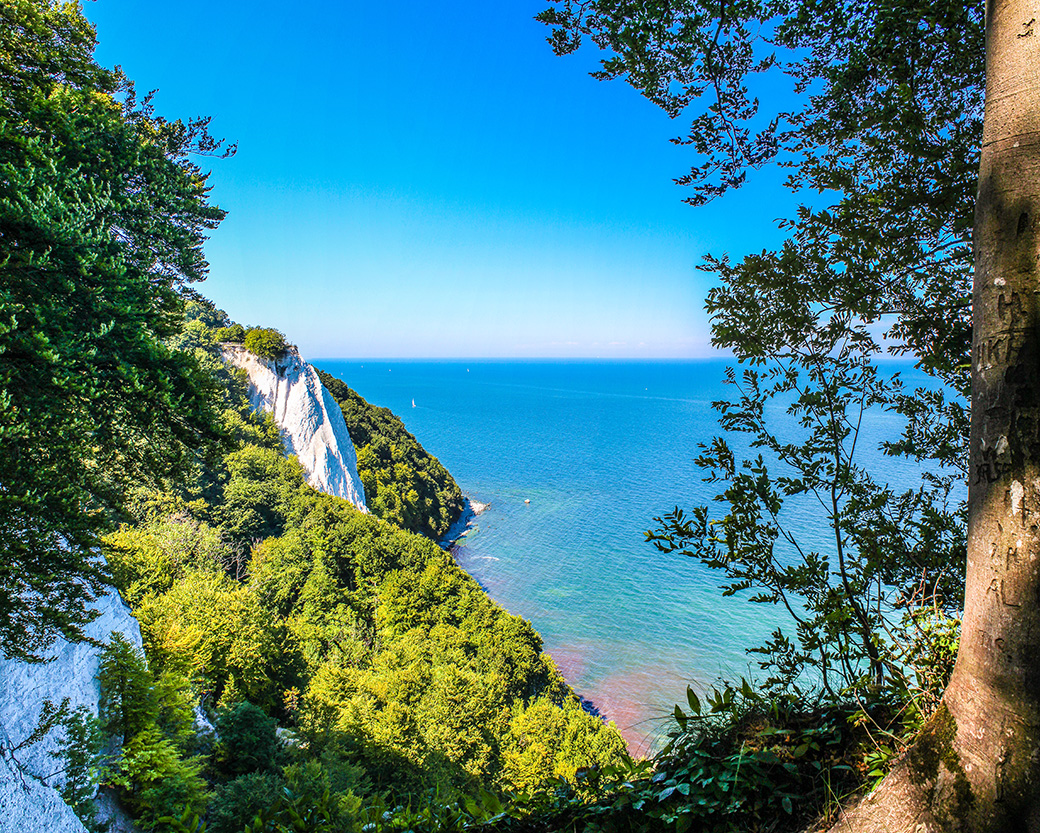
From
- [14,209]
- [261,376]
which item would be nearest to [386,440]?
[261,376]

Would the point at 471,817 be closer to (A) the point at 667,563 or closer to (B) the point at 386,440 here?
(A) the point at 667,563

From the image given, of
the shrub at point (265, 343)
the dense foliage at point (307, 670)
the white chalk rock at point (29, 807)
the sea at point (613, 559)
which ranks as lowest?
the sea at point (613, 559)

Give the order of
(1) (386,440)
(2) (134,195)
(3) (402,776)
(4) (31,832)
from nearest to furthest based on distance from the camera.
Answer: (4) (31,832) → (2) (134,195) → (3) (402,776) → (1) (386,440)

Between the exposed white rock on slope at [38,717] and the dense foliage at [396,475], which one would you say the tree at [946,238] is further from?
the dense foliage at [396,475]

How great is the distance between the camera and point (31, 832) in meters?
5.66

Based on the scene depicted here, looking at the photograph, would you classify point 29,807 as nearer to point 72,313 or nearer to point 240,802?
point 240,802

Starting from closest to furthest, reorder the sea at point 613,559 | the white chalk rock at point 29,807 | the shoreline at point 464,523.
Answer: the white chalk rock at point 29,807
the sea at point 613,559
the shoreline at point 464,523

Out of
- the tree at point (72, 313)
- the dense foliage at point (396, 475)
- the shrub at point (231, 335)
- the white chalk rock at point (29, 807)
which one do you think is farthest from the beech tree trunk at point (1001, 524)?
the shrub at point (231, 335)

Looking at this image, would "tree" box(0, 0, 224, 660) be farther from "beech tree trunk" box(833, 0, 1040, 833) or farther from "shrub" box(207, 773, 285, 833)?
"beech tree trunk" box(833, 0, 1040, 833)

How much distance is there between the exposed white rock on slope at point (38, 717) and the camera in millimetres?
5789

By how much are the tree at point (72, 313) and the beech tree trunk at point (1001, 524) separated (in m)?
7.01

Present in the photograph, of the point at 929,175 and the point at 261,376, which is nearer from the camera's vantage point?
the point at 929,175

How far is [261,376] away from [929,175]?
40522 mm

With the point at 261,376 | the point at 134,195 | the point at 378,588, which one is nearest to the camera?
the point at 134,195
